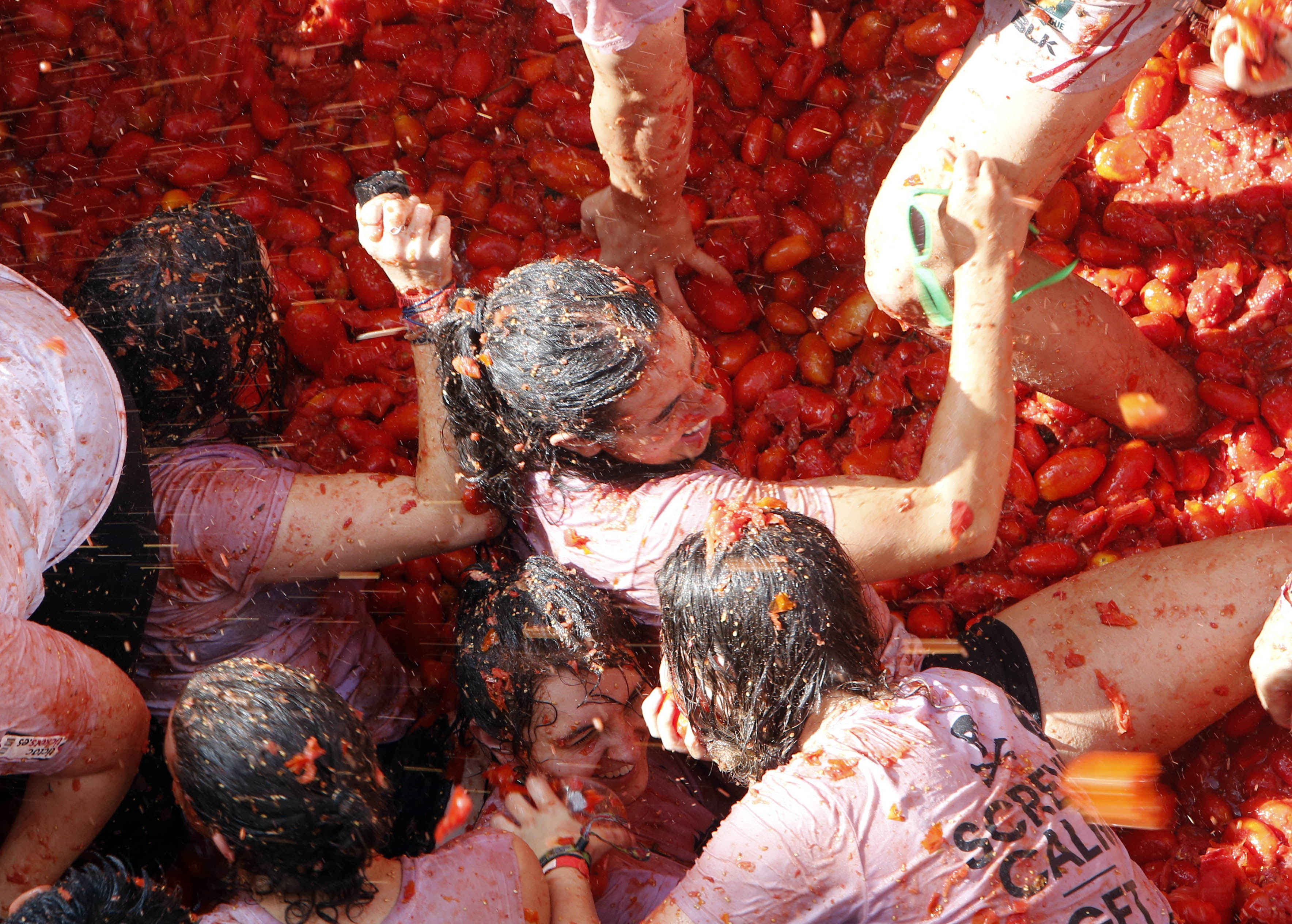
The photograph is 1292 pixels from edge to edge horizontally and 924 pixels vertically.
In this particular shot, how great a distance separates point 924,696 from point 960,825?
0.62ft

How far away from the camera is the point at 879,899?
1.40m

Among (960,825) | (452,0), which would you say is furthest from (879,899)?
(452,0)

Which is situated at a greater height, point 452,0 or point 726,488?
point 452,0

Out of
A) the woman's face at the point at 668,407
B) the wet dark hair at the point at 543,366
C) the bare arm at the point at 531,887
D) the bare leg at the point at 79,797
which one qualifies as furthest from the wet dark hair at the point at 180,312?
the bare arm at the point at 531,887

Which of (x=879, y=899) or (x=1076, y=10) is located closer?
(x=879, y=899)

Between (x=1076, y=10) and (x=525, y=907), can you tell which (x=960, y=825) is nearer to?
(x=525, y=907)

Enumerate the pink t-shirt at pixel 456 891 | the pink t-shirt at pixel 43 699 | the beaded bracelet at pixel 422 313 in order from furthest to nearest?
the beaded bracelet at pixel 422 313 < the pink t-shirt at pixel 456 891 < the pink t-shirt at pixel 43 699

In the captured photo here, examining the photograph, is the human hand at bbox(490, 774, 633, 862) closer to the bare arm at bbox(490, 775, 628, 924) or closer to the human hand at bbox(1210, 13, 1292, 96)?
the bare arm at bbox(490, 775, 628, 924)

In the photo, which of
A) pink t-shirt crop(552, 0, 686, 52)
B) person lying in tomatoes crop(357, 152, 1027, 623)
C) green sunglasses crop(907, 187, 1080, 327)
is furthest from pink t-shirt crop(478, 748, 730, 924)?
pink t-shirt crop(552, 0, 686, 52)

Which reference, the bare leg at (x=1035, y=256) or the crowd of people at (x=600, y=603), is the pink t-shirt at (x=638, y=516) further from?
the bare leg at (x=1035, y=256)

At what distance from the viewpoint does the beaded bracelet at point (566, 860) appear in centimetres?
174

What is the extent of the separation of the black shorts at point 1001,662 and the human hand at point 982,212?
0.74 metres

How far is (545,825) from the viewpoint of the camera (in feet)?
5.89

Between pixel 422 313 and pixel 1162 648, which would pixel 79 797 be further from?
pixel 1162 648
